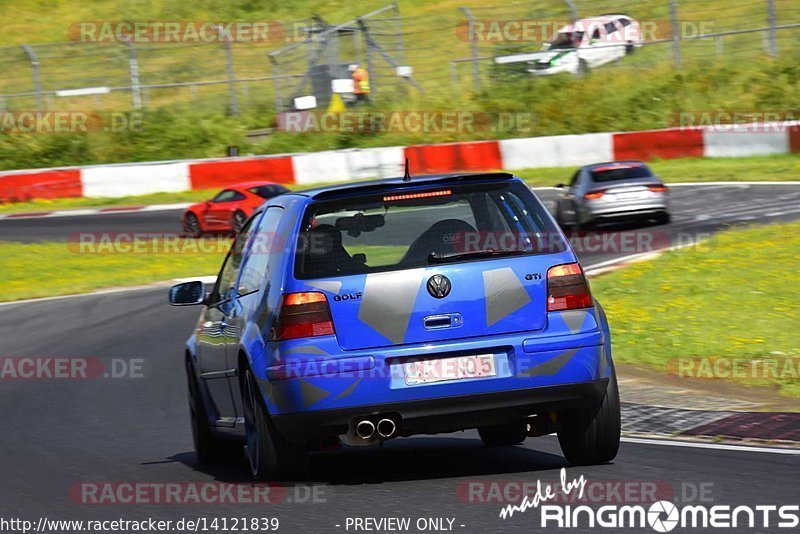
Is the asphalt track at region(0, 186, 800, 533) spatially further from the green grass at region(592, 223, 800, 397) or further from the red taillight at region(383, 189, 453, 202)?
the green grass at region(592, 223, 800, 397)

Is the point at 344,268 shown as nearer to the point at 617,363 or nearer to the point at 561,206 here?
the point at 617,363

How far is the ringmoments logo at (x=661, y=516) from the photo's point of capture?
5727mm

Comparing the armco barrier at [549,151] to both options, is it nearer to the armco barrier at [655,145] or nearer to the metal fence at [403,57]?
the armco barrier at [655,145]

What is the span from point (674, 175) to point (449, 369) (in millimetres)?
23620

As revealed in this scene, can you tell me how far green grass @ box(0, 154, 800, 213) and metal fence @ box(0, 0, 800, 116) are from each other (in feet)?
9.41

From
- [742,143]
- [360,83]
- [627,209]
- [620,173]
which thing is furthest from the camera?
[360,83]

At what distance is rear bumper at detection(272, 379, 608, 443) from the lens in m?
6.72

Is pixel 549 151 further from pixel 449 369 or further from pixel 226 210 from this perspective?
pixel 449 369

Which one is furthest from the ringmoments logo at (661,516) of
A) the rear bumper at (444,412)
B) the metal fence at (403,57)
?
the metal fence at (403,57)

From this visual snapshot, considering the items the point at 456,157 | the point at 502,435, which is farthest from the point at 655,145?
the point at 502,435

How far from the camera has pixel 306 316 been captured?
673 centimetres

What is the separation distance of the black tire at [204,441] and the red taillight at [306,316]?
1.86 metres

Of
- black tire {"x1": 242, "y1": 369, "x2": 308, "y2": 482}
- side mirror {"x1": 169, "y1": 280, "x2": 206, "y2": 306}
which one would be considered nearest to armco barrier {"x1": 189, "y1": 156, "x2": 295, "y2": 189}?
side mirror {"x1": 169, "y1": 280, "x2": 206, "y2": 306}

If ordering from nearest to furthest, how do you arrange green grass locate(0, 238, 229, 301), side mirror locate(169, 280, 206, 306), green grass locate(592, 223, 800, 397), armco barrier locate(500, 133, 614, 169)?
side mirror locate(169, 280, 206, 306) → green grass locate(592, 223, 800, 397) → green grass locate(0, 238, 229, 301) → armco barrier locate(500, 133, 614, 169)
